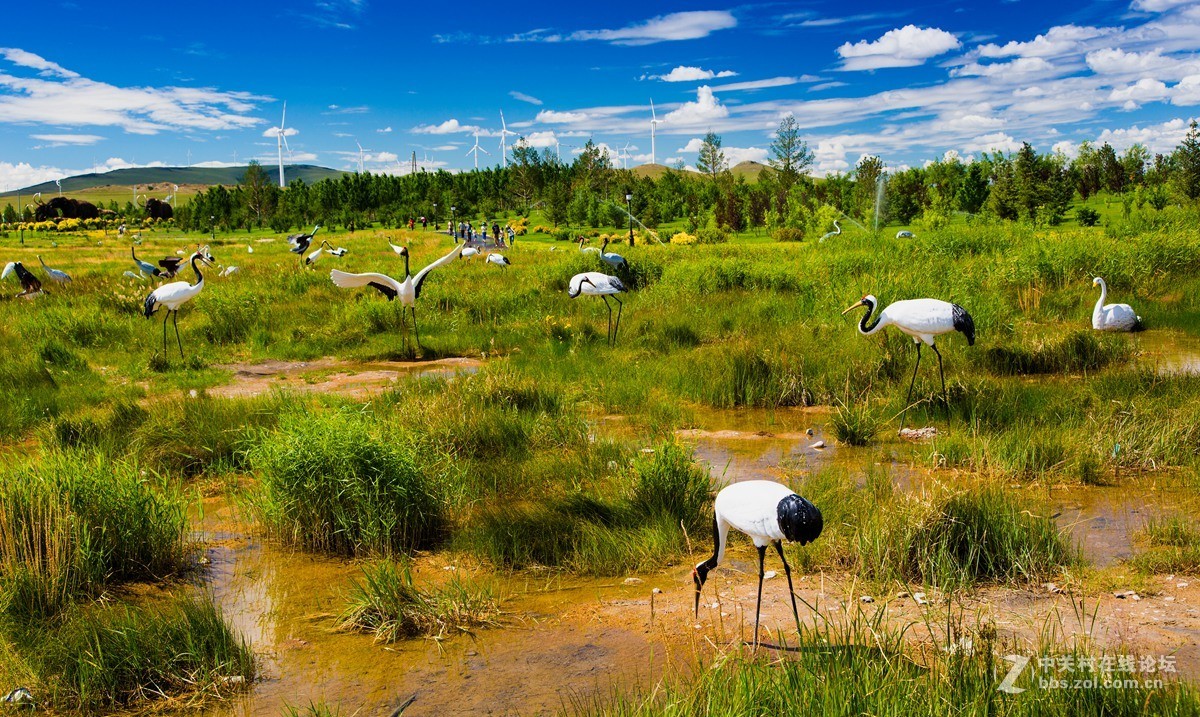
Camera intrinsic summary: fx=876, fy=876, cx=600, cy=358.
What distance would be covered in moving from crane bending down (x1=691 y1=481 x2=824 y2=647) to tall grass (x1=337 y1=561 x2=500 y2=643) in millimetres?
1342

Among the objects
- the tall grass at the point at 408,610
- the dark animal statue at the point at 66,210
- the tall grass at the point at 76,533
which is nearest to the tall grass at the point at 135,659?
the tall grass at the point at 76,533

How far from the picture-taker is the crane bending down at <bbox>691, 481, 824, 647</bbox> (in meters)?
3.87

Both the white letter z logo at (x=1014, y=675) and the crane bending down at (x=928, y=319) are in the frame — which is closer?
the white letter z logo at (x=1014, y=675)

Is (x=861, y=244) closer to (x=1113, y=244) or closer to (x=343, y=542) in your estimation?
(x=1113, y=244)

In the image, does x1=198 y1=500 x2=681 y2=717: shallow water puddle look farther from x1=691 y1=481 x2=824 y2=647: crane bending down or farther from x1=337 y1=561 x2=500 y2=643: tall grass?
x1=691 y1=481 x2=824 y2=647: crane bending down

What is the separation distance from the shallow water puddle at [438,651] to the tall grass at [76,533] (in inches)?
17.5

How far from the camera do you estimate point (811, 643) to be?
391cm

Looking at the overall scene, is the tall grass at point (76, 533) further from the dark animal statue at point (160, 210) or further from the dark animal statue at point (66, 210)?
the dark animal statue at point (160, 210)

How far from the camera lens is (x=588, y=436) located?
27.7ft

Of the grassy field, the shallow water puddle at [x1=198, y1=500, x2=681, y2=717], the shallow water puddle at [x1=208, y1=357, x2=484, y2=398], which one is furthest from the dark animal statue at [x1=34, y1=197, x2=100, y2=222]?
the shallow water puddle at [x1=198, y1=500, x2=681, y2=717]

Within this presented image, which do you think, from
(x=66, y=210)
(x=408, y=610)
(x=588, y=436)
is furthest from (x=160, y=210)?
(x=408, y=610)

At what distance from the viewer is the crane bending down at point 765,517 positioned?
387 centimetres

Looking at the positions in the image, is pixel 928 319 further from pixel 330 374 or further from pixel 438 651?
pixel 330 374

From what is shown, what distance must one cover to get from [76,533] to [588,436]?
4.41m
